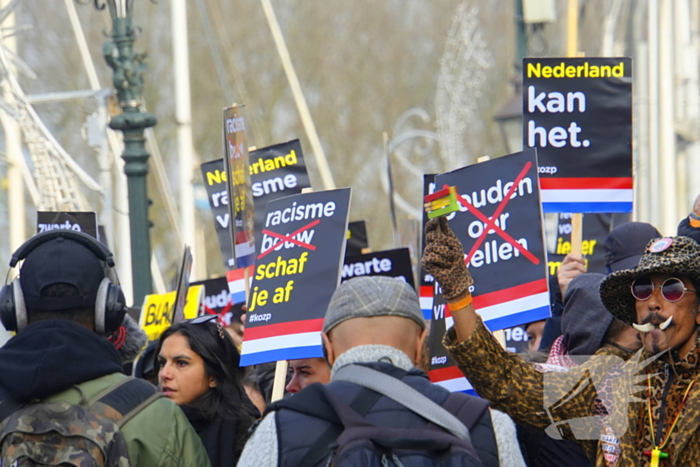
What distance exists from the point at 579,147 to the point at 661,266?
2763 millimetres

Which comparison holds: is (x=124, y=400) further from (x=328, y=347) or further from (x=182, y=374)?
(x=182, y=374)

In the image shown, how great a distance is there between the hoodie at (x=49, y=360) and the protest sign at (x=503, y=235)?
207 cm

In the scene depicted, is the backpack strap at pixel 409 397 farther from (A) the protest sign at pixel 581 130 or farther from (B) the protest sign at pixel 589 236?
(B) the protest sign at pixel 589 236

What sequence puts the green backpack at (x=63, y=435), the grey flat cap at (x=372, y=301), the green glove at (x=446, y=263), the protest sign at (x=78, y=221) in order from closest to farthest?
the grey flat cap at (x=372, y=301), the green backpack at (x=63, y=435), the green glove at (x=446, y=263), the protest sign at (x=78, y=221)

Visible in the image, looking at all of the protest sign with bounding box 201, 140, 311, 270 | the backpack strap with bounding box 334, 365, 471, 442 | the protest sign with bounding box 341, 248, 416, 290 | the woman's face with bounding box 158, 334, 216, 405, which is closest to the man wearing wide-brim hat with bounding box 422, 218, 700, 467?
the backpack strap with bounding box 334, 365, 471, 442

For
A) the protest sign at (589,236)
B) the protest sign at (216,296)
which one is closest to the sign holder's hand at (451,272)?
the protest sign at (589,236)

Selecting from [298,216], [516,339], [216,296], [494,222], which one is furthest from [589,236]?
[494,222]

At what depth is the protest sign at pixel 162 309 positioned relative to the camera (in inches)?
350

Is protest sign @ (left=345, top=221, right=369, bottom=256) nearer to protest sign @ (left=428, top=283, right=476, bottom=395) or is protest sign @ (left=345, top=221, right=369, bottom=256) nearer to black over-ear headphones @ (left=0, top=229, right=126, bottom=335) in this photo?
protest sign @ (left=428, top=283, right=476, bottom=395)

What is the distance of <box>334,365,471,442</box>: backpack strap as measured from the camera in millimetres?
3410

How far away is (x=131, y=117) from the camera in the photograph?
33.8ft

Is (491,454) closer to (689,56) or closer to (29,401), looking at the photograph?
(29,401)

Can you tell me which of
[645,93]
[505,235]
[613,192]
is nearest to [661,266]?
[505,235]

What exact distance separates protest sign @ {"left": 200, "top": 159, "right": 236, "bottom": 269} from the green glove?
5.43 meters
